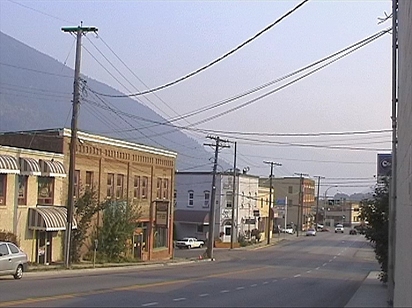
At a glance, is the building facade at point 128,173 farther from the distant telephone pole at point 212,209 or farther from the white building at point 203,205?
the white building at point 203,205

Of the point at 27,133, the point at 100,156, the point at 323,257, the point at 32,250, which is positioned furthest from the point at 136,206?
the point at 323,257

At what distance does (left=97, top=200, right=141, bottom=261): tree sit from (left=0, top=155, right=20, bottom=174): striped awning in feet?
34.8

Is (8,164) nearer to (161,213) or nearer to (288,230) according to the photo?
(161,213)

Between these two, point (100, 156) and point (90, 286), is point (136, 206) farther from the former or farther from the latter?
point (90, 286)

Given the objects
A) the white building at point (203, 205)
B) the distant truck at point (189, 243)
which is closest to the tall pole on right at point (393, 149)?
the distant truck at point (189, 243)

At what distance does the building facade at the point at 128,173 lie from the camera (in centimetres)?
4715

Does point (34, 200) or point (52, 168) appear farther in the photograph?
point (52, 168)

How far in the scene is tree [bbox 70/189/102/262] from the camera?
46.4 meters

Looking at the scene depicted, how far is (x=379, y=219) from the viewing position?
110ft

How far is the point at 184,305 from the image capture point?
73.3ft

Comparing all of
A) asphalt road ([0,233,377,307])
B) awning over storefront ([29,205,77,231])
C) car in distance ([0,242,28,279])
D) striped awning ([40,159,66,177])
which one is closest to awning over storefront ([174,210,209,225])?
striped awning ([40,159,66,177])

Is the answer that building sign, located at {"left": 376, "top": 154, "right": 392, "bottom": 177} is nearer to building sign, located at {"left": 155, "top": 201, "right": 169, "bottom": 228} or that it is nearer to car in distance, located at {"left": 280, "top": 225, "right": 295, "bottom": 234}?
building sign, located at {"left": 155, "top": 201, "right": 169, "bottom": 228}

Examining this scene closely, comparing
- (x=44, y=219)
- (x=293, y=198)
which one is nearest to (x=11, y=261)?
(x=44, y=219)

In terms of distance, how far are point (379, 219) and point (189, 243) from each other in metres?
51.0
